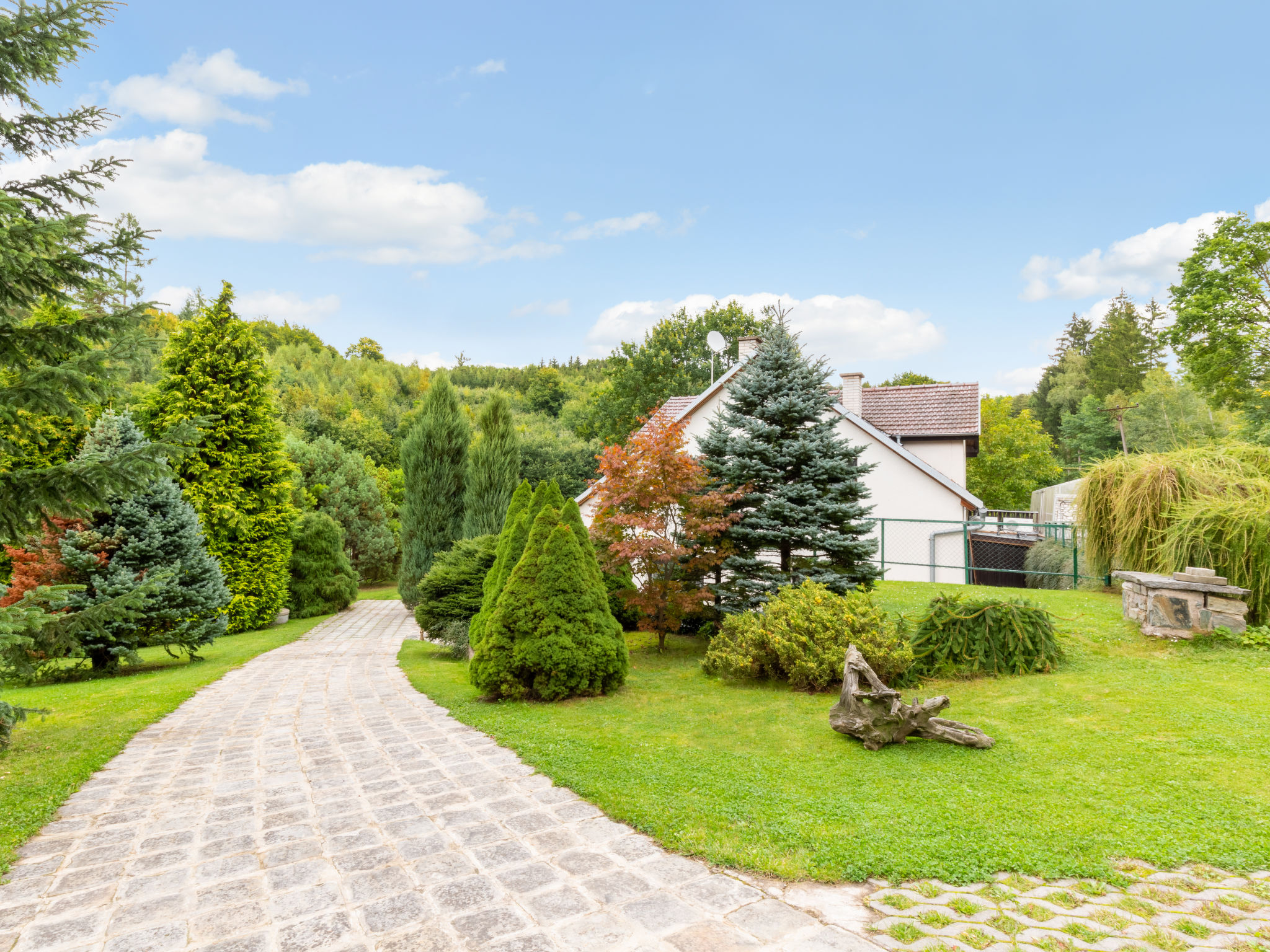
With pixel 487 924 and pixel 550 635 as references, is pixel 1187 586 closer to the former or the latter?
pixel 550 635

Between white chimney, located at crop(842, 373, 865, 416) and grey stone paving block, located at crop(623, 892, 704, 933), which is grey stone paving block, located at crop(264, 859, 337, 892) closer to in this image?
grey stone paving block, located at crop(623, 892, 704, 933)

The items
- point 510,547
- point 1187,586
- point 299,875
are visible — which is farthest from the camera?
point 510,547

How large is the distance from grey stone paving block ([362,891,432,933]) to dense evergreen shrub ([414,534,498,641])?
8.25 meters

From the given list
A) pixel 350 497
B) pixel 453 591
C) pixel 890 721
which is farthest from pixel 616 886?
pixel 350 497

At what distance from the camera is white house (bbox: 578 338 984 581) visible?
50.9ft

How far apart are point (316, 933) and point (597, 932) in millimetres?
1235

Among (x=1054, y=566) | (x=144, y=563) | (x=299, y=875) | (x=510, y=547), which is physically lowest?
(x=299, y=875)

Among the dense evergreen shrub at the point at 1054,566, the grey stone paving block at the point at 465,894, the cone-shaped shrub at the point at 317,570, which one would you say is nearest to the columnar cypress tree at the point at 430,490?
the cone-shaped shrub at the point at 317,570

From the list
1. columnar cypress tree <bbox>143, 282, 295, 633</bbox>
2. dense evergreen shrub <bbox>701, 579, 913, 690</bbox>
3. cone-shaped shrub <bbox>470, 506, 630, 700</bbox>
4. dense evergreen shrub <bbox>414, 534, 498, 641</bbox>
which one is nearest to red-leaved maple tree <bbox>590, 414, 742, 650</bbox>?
dense evergreen shrub <bbox>701, 579, 913, 690</bbox>

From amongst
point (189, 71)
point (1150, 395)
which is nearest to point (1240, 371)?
point (1150, 395)

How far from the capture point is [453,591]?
11375 millimetres

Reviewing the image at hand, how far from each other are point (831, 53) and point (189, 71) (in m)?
10.2

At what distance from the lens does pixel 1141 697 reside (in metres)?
5.75

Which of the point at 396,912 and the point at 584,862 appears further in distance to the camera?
the point at 584,862
